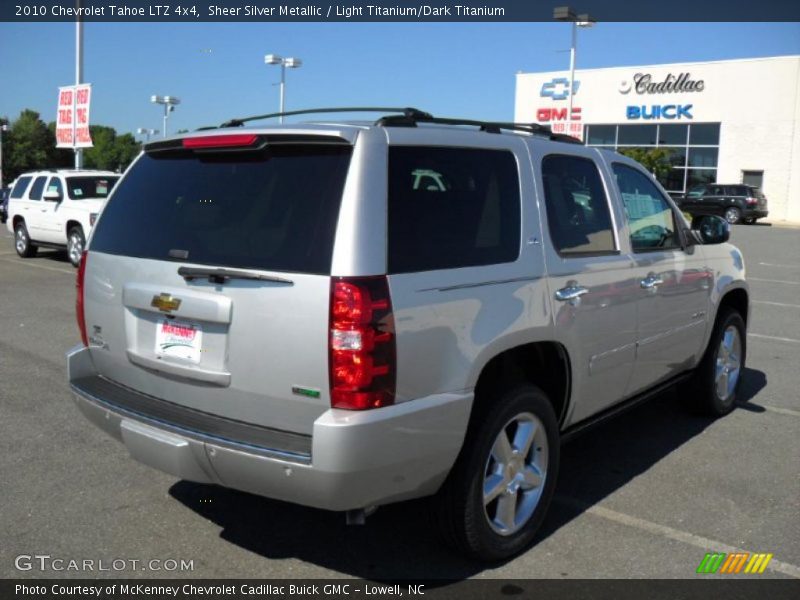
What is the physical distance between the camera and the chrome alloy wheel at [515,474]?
359 cm

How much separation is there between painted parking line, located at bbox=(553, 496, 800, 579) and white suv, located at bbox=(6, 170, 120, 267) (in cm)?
1204

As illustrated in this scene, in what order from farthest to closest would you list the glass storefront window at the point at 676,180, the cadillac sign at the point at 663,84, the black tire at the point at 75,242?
the glass storefront window at the point at 676,180 → the cadillac sign at the point at 663,84 → the black tire at the point at 75,242

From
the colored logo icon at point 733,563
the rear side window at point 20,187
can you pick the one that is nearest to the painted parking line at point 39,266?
the rear side window at point 20,187

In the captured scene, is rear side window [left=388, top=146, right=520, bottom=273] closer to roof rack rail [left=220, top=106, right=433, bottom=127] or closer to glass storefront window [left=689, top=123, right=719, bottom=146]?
roof rack rail [left=220, top=106, right=433, bottom=127]

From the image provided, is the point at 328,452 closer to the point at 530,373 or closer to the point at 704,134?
the point at 530,373

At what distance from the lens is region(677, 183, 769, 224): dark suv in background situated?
35.4 meters

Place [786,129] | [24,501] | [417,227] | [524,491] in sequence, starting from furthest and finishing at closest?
[786,129]
[24,501]
[524,491]
[417,227]

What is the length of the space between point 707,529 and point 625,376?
915 millimetres

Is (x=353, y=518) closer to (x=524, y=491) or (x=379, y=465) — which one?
(x=379, y=465)

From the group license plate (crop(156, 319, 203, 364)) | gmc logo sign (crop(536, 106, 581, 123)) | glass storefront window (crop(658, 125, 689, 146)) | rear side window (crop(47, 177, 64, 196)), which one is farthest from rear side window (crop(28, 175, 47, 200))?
glass storefront window (crop(658, 125, 689, 146))

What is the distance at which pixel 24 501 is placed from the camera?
415 centimetres

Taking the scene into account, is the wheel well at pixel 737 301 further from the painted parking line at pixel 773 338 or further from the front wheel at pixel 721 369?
the painted parking line at pixel 773 338

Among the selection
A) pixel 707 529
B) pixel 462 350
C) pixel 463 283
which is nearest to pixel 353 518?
pixel 462 350

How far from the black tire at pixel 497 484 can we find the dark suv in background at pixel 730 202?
34.2 meters
